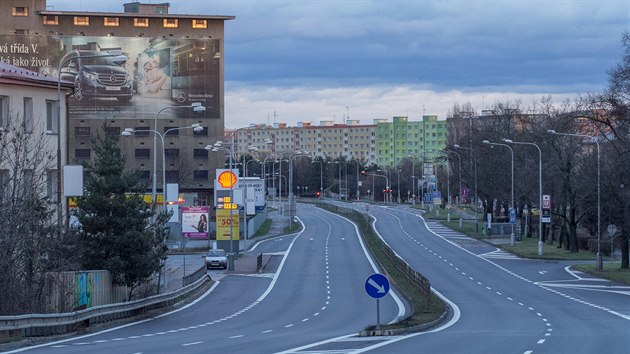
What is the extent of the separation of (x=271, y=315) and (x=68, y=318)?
34.8 ft

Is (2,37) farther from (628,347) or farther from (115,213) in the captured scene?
(628,347)

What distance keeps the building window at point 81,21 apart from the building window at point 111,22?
1801 mm

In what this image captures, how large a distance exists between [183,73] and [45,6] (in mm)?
16966

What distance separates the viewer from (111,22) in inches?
4272

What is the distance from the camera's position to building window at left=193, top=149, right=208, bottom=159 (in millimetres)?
108875

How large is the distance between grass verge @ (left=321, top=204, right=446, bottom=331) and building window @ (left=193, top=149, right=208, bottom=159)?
2555 cm

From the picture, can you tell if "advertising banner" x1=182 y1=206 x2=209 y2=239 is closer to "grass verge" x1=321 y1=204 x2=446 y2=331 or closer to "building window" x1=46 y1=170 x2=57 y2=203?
"grass verge" x1=321 y1=204 x2=446 y2=331

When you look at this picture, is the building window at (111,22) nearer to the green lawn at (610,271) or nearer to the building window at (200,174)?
the building window at (200,174)

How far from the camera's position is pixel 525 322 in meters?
32.3

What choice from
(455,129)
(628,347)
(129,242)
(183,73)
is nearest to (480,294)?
(129,242)

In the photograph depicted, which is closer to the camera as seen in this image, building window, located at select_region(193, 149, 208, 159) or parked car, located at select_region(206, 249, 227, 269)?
parked car, located at select_region(206, 249, 227, 269)

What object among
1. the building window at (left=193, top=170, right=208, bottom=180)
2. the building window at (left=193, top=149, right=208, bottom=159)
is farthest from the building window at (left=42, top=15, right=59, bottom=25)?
the building window at (left=193, top=170, right=208, bottom=180)

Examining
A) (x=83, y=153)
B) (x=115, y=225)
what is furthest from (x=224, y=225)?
(x=83, y=153)

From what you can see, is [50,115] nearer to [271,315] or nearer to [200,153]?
[271,315]
